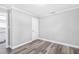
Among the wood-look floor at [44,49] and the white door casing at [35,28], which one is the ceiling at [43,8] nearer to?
the white door casing at [35,28]

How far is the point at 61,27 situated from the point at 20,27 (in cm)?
104

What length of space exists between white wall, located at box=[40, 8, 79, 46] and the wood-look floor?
0.15 metres

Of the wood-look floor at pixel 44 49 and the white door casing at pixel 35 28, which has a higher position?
the white door casing at pixel 35 28

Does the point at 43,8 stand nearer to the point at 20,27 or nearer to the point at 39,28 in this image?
the point at 39,28

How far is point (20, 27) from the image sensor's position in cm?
175

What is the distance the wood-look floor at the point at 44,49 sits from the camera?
5.59ft

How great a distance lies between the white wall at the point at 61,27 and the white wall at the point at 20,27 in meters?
0.34

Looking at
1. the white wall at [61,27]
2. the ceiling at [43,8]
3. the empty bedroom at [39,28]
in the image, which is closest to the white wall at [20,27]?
the empty bedroom at [39,28]

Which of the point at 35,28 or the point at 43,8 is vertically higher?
the point at 43,8

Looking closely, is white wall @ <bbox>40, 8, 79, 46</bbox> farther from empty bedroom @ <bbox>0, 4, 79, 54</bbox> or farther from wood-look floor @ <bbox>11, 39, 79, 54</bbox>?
wood-look floor @ <bbox>11, 39, 79, 54</bbox>

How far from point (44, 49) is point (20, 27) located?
32.0 inches

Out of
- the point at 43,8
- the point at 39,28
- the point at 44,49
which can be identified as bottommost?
the point at 44,49

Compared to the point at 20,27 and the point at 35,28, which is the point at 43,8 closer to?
the point at 35,28

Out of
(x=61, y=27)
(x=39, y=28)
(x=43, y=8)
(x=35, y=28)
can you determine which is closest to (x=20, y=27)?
(x=35, y=28)
